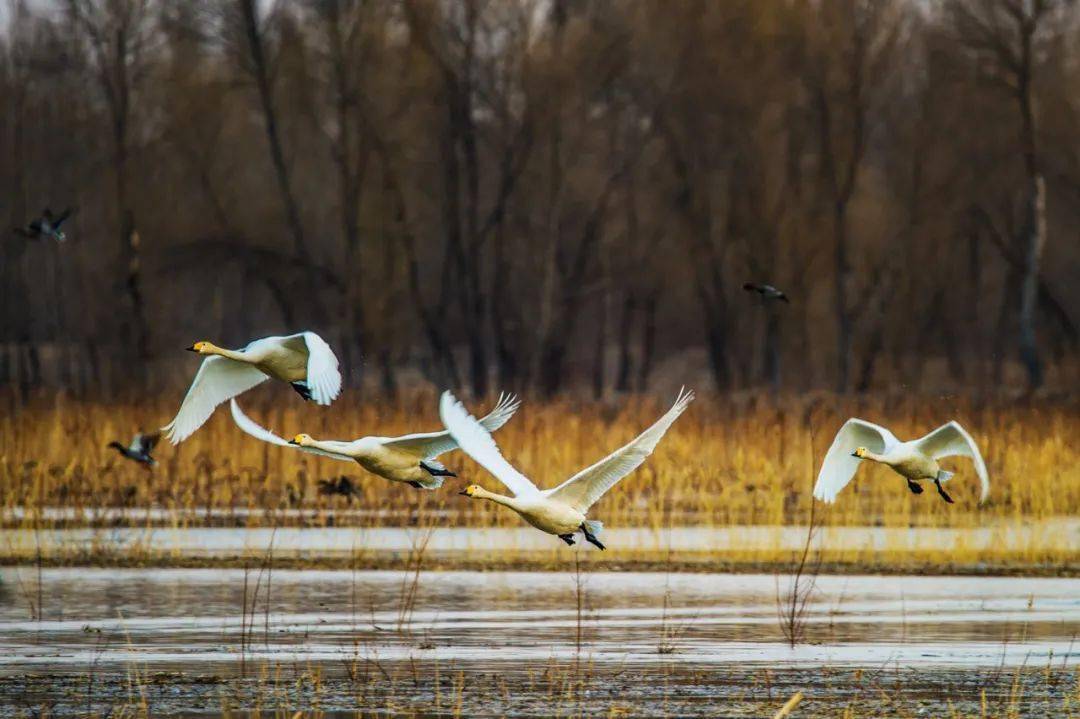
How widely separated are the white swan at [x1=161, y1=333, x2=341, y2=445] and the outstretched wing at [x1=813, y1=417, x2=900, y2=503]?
386cm

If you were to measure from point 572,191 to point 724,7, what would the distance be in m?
7.31

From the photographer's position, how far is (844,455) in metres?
13.3

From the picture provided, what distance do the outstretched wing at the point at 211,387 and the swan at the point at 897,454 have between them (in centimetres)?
381

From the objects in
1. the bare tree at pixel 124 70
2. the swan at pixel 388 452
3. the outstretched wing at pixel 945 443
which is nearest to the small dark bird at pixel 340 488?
the outstretched wing at pixel 945 443

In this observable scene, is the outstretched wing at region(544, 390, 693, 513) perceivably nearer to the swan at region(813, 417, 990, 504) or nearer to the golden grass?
the swan at region(813, 417, 990, 504)

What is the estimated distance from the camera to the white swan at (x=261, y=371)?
10.0m

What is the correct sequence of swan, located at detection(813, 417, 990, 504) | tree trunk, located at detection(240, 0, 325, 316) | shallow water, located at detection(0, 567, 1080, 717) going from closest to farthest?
shallow water, located at detection(0, 567, 1080, 717)
swan, located at detection(813, 417, 990, 504)
tree trunk, located at detection(240, 0, 325, 316)

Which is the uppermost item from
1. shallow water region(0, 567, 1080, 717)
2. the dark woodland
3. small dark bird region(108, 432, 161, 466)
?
the dark woodland

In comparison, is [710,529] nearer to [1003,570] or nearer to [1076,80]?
[1003,570]

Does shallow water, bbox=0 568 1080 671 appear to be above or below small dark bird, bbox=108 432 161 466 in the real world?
below

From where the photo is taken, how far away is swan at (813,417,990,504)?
1212cm

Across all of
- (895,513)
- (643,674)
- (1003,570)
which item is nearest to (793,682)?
(643,674)

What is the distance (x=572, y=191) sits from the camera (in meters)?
48.6

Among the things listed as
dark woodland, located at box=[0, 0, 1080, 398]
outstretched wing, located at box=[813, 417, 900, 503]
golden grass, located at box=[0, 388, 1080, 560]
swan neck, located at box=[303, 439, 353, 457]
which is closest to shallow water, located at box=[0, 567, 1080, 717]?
outstretched wing, located at box=[813, 417, 900, 503]
